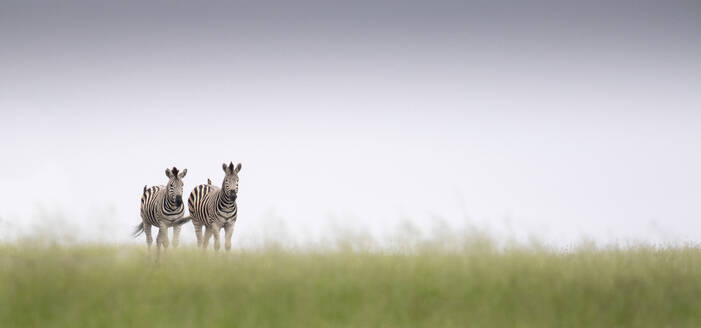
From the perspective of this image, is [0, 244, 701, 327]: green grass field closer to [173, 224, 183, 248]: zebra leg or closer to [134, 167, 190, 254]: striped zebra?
[134, 167, 190, 254]: striped zebra

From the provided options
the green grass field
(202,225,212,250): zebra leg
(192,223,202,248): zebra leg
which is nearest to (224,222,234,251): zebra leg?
(202,225,212,250): zebra leg

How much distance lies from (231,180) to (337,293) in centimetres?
447

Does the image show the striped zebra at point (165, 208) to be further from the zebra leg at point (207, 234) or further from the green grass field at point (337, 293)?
the green grass field at point (337, 293)

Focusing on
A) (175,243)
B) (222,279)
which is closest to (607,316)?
(222,279)

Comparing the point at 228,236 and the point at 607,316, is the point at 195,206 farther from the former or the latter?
the point at 607,316

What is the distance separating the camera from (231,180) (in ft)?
40.4

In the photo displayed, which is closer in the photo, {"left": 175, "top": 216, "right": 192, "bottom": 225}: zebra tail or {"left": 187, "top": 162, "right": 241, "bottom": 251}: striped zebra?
{"left": 187, "top": 162, "right": 241, "bottom": 251}: striped zebra

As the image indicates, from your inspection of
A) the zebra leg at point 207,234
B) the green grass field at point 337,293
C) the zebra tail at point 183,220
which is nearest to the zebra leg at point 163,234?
the zebra tail at point 183,220

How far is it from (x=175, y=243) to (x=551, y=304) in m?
7.32

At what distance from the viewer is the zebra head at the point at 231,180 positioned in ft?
40.3

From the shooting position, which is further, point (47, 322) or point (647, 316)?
point (647, 316)

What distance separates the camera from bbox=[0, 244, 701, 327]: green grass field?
308 inches

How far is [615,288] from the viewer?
880cm

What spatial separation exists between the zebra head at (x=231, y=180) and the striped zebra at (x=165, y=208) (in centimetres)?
72
